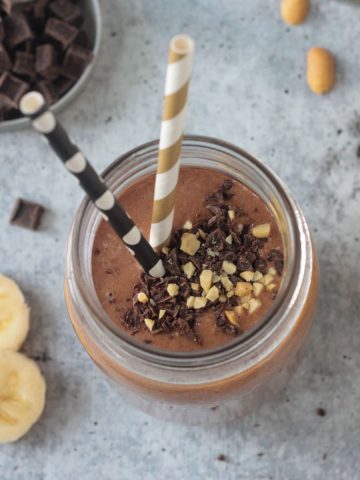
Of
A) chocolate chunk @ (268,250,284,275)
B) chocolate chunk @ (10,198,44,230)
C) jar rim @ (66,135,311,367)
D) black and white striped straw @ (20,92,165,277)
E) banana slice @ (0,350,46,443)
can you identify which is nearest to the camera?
black and white striped straw @ (20,92,165,277)

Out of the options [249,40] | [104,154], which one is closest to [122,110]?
[104,154]

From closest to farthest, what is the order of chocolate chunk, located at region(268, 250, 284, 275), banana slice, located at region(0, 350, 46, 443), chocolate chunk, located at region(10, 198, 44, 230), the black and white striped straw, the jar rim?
the black and white striped straw < the jar rim < chocolate chunk, located at region(268, 250, 284, 275) < banana slice, located at region(0, 350, 46, 443) < chocolate chunk, located at region(10, 198, 44, 230)

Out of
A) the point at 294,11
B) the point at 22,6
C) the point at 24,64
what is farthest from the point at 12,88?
the point at 294,11

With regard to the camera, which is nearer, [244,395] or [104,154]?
[244,395]

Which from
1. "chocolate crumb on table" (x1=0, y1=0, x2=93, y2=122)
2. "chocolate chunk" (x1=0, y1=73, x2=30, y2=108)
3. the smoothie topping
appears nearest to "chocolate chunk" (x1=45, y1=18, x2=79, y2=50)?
"chocolate crumb on table" (x1=0, y1=0, x2=93, y2=122)

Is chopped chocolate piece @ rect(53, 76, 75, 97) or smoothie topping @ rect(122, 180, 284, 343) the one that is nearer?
smoothie topping @ rect(122, 180, 284, 343)

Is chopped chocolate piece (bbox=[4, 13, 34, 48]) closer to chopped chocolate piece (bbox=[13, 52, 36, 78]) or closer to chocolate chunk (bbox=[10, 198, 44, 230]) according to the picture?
chopped chocolate piece (bbox=[13, 52, 36, 78])

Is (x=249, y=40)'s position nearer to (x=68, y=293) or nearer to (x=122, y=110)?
(x=122, y=110)

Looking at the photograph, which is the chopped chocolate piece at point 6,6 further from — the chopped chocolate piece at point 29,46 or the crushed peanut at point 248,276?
the crushed peanut at point 248,276
